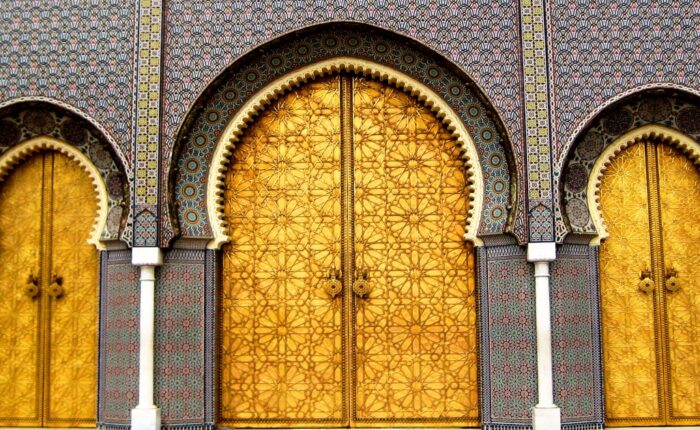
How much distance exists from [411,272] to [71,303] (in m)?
2.63

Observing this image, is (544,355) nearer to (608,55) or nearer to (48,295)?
(608,55)

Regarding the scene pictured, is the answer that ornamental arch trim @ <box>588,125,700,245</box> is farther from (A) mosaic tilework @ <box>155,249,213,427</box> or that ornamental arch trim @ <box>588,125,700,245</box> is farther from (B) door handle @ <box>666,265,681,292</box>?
(A) mosaic tilework @ <box>155,249,213,427</box>

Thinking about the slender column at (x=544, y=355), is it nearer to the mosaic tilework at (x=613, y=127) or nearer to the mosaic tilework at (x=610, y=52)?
the mosaic tilework at (x=613, y=127)

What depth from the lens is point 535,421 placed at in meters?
5.75

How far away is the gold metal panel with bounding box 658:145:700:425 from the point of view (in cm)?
601

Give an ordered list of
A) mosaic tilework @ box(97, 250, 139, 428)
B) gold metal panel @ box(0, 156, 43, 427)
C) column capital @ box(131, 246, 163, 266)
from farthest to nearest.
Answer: gold metal panel @ box(0, 156, 43, 427)
mosaic tilework @ box(97, 250, 139, 428)
column capital @ box(131, 246, 163, 266)

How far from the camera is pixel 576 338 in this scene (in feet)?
19.4

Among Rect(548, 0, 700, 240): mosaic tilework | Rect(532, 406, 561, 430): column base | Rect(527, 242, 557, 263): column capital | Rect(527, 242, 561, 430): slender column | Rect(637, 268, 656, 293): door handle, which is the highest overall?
Rect(548, 0, 700, 240): mosaic tilework

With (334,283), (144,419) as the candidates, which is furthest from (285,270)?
(144,419)

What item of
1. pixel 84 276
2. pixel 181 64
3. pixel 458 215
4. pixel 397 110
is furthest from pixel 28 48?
pixel 458 215

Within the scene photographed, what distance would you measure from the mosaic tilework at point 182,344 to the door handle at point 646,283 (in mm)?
3261

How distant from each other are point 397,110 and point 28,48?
9.38 feet

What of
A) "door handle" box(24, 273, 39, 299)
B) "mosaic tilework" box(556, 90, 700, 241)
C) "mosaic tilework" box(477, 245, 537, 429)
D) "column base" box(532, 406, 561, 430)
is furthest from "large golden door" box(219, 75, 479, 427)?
"door handle" box(24, 273, 39, 299)

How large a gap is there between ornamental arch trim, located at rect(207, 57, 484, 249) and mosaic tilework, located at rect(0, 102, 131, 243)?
67 cm
